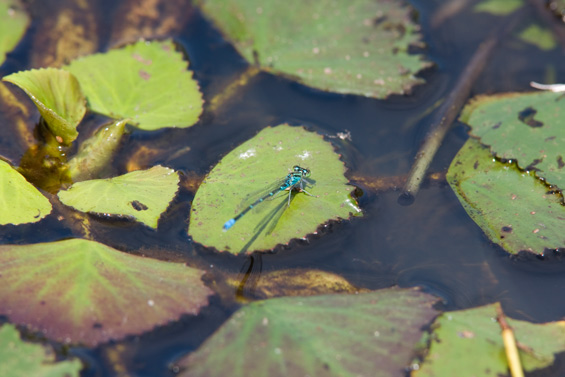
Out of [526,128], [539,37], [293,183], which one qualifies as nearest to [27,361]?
[293,183]

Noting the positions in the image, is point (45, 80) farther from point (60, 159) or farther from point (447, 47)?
point (447, 47)

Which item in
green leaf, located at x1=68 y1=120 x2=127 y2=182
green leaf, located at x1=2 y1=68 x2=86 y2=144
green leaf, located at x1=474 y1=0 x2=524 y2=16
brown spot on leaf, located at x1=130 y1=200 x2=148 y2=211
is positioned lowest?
green leaf, located at x1=474 y1=0 x2=524 y2=16

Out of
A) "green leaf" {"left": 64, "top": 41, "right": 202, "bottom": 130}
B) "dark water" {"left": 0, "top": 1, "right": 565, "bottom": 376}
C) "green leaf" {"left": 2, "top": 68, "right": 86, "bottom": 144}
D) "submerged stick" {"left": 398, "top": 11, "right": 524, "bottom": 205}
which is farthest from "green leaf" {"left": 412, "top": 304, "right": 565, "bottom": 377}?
"green leaf" {"left": 2, "top": 68, "right": 86, "bottom": 144}

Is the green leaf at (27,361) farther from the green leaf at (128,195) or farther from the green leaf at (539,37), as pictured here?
the green leaf at (539,37)

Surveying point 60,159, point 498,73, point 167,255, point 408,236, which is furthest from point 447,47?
→ point 60,159

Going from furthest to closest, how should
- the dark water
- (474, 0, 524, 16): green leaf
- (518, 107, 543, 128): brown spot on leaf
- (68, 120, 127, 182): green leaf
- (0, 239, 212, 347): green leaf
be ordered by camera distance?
1. (474, 0, 524, 16): green leaf
2. (518, 107, 543, 128): brown spot on leaf
3. (68, 120, 127, 182): green leaf
4. the dark water
5. (0, 239, 212, 347): green leaf

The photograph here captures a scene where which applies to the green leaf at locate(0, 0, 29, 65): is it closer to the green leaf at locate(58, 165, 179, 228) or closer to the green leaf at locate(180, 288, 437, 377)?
the green leaf at locate(58, 165, 179, 228)
